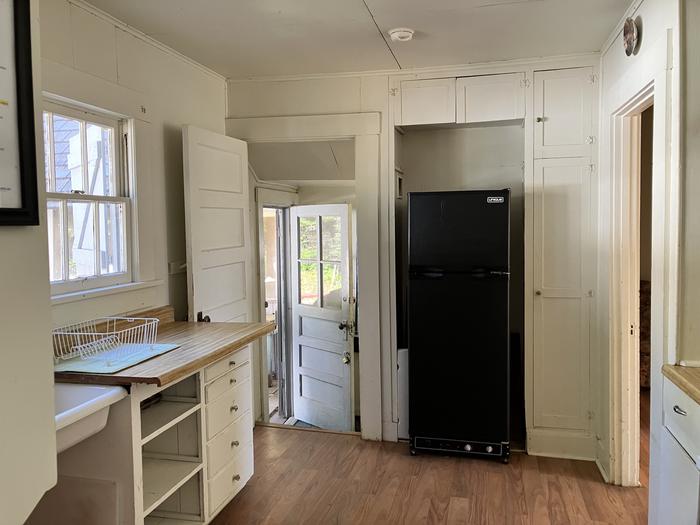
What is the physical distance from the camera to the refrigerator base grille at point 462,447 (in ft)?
10.9

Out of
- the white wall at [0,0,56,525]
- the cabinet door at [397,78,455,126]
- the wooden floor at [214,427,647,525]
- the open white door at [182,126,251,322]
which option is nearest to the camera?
the white wall at [0,0,56,525]

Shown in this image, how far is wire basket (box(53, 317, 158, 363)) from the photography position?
2.28 metres

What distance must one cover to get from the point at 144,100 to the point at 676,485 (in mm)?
2831

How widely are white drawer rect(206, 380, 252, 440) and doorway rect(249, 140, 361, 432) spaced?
54.4 inches

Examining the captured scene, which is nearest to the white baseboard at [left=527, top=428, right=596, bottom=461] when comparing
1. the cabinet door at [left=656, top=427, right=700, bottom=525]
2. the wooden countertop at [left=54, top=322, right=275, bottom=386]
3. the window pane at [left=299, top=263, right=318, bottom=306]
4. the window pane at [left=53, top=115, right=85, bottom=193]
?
the cabinet door at [left=656, top=427, right=700, bottom=525]

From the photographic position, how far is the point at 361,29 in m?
2.82

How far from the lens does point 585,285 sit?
335 centimetres

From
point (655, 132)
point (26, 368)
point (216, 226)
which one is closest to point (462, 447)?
point (216, 226)

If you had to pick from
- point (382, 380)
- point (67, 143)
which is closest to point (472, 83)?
point (382, 380)

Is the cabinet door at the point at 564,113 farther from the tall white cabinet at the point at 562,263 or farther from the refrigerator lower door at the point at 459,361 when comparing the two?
the refrigerator lower door at the point at 459,361

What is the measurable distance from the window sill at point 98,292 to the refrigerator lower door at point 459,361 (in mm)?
1515

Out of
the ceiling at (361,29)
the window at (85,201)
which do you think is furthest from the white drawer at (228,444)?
the ceiling at (361,29)

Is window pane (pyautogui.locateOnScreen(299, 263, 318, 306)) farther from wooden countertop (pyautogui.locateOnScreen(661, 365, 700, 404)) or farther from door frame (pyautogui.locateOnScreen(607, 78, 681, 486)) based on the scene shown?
wooden countertop (pyautogui.locateOnScreen(661, 365, 700, 404))

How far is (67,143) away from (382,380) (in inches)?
90.7
